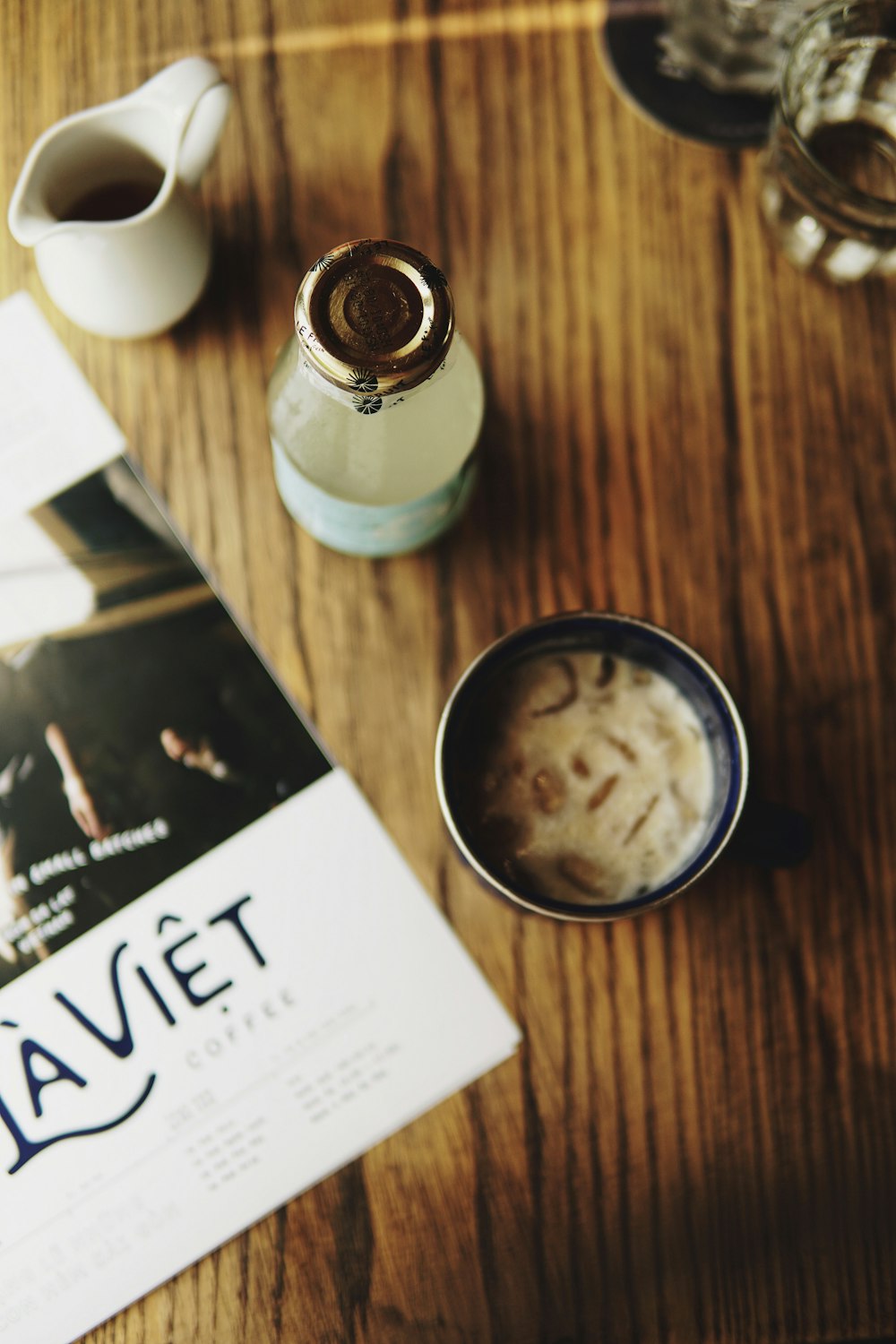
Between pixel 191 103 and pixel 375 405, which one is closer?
pixel 375 405

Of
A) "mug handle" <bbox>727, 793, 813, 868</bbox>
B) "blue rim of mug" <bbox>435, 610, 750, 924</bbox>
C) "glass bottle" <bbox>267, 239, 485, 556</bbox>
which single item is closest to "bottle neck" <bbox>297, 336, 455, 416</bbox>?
"glass bottle" <bbox>267, 239, 485, 556</bbox>

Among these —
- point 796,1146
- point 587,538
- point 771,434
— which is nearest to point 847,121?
point 771,434

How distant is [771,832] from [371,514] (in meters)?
0.29

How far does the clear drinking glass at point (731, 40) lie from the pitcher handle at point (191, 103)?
1.04 feet

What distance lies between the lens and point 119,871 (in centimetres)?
61

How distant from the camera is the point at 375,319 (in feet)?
1.44

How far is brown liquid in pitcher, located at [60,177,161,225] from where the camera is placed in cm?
62

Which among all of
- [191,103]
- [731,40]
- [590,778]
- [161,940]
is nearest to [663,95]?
[731,40]

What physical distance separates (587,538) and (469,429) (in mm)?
135

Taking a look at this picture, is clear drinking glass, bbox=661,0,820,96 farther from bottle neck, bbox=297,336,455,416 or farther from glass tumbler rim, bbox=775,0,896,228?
bottle neck, bbox=297,336,455,416

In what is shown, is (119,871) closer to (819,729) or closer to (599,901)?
(599,901)

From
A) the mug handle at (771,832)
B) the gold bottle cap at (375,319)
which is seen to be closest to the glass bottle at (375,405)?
the gold bottle cap at (375,319)

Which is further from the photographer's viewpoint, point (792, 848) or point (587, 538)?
point (587, 538)

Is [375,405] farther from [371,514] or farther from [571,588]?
[571,588]
